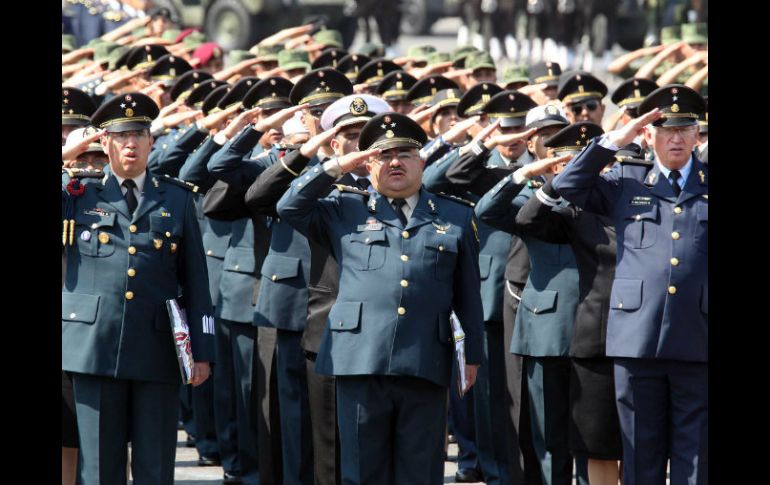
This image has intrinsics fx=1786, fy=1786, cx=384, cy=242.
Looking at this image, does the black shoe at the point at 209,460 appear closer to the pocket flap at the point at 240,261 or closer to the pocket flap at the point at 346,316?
the pocket flap at the point at 240,261

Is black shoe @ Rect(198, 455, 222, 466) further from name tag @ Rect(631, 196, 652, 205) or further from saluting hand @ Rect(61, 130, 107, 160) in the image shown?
name tag @ Rect(631, 196, 652, 205)

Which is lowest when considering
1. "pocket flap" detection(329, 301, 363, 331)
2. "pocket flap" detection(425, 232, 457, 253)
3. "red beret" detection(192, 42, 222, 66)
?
"pocket flap" detection(329, 301, 363, 331)

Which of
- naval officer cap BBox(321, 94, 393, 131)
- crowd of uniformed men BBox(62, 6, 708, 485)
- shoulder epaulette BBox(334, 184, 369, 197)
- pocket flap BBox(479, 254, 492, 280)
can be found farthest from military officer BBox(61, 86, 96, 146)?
shoulder epaulette BBox(334, 184, 369, 197)

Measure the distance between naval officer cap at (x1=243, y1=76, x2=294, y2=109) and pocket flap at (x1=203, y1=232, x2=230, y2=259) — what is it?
2.57ft

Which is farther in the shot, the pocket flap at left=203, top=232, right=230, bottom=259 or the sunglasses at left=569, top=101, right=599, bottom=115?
the sunglasses at left=569, top=101, right=599, bottom=115

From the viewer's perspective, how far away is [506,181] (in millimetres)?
8383

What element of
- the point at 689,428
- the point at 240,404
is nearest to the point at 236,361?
the point at 240,404

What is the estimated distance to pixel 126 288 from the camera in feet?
25.7

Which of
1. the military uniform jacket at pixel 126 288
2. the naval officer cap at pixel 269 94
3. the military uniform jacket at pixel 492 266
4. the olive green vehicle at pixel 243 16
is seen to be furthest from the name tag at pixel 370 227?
the olive green vehicle at pixel 243 16

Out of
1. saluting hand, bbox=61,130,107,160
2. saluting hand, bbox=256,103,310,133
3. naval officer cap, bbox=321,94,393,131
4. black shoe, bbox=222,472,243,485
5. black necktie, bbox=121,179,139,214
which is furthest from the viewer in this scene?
black shoe, bbox=222,472,243,485

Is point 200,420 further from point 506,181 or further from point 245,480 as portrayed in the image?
point 506,181

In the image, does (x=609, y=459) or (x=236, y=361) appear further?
(x=236, y=361)

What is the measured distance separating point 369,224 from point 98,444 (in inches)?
59.9

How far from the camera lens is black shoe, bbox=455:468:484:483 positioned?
1020 cm
